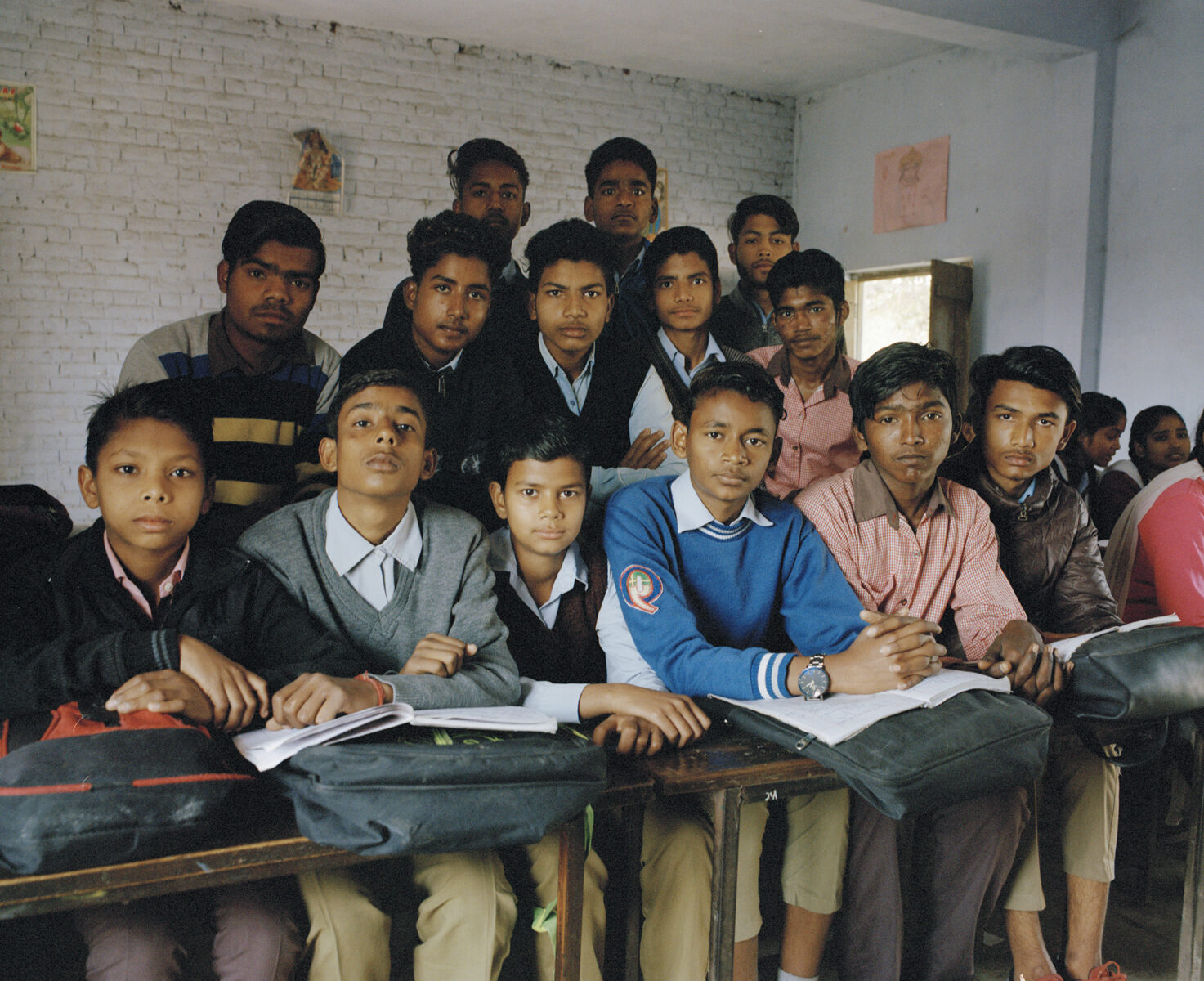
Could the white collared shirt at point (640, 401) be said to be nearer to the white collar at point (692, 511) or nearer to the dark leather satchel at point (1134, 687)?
the white collar at point (692, 511)

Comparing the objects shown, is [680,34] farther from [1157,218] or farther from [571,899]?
[571,899]

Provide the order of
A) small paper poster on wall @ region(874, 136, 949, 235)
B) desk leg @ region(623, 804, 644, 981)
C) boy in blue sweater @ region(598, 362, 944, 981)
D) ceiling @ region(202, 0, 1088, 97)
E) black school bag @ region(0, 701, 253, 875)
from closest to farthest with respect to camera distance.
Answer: black school bag @ region(0, 701, 253, 875)
desk leg @ region(623, 804, 644, 981)
boy in blue sweater @ region(598, 362, 944, 981)
ceiling @ region(202, 0, 1088, 97)
small paper poster on wall @ region(874, 136, 949, 235)

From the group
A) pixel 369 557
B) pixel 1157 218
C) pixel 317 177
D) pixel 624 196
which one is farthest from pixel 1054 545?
pixel 317 177

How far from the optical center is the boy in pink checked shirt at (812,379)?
2670 millimetres

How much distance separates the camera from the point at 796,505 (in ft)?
7.00

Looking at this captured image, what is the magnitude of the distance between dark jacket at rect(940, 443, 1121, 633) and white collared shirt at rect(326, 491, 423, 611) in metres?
1.42

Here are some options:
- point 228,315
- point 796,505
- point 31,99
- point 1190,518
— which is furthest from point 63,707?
point 31,99

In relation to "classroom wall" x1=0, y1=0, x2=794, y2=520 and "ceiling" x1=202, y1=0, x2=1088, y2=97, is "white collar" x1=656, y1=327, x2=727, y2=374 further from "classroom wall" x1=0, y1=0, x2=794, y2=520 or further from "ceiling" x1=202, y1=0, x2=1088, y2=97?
"classroom wall" x1=0, y1=0, x2=794, y2=520

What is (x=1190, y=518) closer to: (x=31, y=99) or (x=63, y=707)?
(x=63, y=707)

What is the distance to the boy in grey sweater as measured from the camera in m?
1.44

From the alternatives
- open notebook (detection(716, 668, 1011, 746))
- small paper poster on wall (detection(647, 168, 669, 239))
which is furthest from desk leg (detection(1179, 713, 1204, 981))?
small paper poster on wall (detection(647, 168, 669, 239))

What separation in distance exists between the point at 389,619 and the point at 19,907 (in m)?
0.73

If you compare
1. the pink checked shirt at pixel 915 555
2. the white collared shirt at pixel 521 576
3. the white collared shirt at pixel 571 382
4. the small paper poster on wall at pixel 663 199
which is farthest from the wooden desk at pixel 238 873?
the small paper poster on wall at pixel 663 199

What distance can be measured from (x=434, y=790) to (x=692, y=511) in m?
0.93
